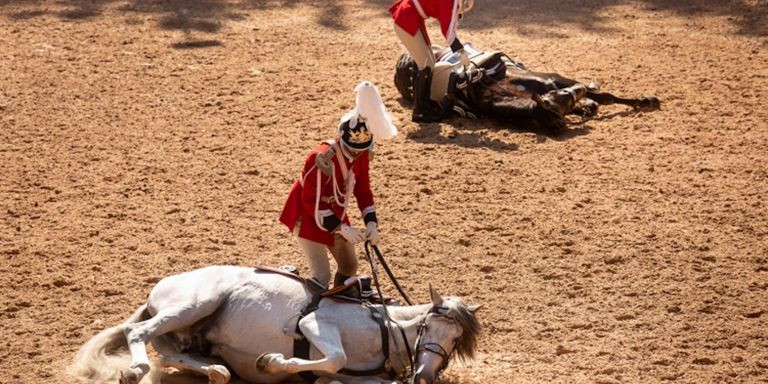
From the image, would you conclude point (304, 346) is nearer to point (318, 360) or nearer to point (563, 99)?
point (318, 360)

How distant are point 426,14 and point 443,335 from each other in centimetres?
524

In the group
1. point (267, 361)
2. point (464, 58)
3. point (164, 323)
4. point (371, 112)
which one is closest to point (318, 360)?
point (267, 361)

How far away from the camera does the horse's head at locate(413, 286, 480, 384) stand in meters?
5.84

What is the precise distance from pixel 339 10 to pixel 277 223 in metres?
6.34

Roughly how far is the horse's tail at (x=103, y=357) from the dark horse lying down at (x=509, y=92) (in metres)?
5.02

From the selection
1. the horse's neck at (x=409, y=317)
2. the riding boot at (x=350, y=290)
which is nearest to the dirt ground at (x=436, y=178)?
the horse's neck at (x=409, y=317)

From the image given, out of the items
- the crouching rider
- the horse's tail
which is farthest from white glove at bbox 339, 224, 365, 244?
the horse's tail

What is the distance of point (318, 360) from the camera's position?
5.87 metres

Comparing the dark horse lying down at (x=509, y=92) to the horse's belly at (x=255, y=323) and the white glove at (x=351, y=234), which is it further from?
the horse's belly at (x=255, y=323)

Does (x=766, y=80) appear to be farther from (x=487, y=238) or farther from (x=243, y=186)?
(x=243, y=186)

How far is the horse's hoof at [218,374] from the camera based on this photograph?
5867mm

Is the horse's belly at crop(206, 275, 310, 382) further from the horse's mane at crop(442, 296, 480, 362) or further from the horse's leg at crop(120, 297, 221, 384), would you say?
the horse's mane at crop(442, 296, 480, 362)


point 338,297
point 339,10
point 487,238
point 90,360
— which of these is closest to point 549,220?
point 487,238

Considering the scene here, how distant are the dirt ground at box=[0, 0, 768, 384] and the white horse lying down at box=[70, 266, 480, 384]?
18.7 inches
